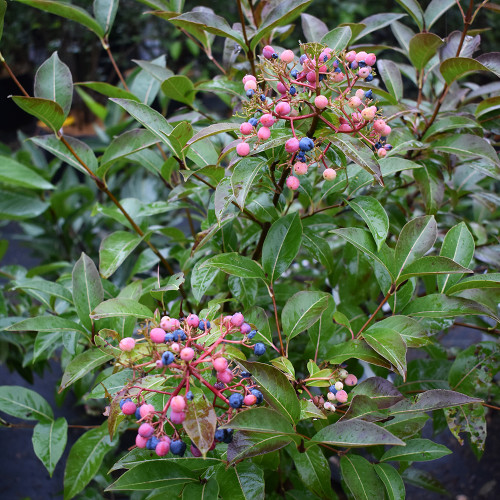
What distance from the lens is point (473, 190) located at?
3.39 feet

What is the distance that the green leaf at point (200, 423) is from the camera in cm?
49

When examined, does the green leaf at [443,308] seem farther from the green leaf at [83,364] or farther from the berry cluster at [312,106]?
the green leaf at [83,364]

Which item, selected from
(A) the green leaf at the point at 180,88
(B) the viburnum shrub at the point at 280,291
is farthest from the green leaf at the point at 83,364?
(A) the green leaf at the point at 180,88

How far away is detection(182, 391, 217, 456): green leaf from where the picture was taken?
19.5 inches

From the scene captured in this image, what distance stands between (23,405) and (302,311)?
1.78 ft

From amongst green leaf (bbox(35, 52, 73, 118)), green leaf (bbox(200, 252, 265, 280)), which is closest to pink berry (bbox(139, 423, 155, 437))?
green leaf (bbox(200, 252, 265, 280))

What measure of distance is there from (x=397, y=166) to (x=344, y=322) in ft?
0.81

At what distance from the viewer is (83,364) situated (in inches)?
26.4

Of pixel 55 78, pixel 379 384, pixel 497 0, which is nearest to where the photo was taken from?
pixel 379 384

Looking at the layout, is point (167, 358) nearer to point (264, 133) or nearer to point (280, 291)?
point (264, 133)

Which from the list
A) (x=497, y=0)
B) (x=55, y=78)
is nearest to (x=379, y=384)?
(x=55, y=78)

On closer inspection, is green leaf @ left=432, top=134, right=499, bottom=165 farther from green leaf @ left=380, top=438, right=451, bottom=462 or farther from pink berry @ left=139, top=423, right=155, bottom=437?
pink berry @ left=139, top=423, right=155, bottom=437

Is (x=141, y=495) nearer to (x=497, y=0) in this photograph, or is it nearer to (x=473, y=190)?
(x=473, y=190)

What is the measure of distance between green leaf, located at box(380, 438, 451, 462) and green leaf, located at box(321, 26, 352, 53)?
1.92 feet
